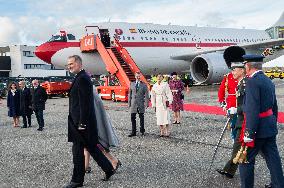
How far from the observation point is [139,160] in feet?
22.7

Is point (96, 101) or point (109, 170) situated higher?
point (96, 101)

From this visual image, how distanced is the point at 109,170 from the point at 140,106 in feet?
14.2

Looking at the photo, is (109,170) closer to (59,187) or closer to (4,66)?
(59,187)

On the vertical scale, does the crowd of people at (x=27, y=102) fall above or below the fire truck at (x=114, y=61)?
below

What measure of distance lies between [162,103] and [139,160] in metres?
2.95

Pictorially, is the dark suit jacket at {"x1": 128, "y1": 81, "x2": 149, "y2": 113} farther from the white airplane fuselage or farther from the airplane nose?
the airplane nose

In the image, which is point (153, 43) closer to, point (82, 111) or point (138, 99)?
point (138, 99)

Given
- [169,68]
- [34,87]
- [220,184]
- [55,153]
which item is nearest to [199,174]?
[220,184]

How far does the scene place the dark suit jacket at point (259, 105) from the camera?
4.13 metres

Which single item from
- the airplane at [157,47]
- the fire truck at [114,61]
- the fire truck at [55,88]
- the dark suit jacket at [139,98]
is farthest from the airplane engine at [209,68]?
the dark suit jacket at [139,98]

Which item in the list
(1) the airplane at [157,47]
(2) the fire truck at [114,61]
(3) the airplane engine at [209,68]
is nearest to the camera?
(2) the fire truck at [114,61]

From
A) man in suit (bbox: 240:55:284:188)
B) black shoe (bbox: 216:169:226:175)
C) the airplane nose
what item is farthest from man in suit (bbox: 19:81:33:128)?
man in suit (bbox: 240:55:284:188)

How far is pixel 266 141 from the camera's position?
14.3 feet

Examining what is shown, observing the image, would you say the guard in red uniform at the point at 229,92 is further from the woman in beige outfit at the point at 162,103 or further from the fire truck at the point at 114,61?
the fire truck at the point at 114,61
